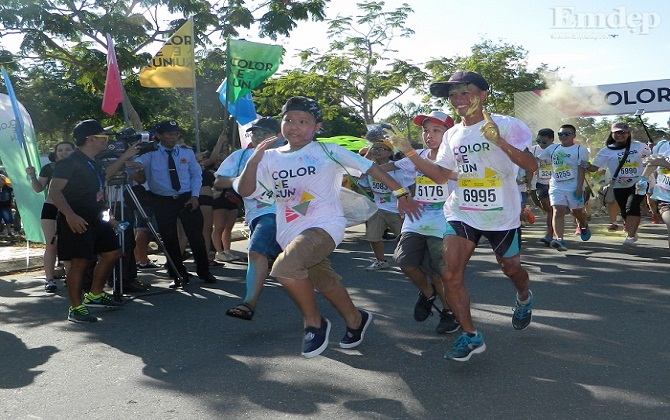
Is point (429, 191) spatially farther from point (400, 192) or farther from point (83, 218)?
point (83, 218)

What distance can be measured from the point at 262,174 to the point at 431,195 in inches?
64.9

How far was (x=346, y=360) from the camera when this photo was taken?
524 centimetres

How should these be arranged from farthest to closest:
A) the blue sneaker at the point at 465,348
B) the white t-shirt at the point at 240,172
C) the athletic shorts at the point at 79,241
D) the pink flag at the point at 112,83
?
1. the pink flag at the point at 112,83
2. the athletic shorts at the point at 79,241
3. the white t-shirt at the point at 240,172
4. the blue sneaker at the point at 465,348

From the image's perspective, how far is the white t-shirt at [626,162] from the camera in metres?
11.7

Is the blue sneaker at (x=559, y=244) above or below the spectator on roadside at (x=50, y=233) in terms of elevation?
below

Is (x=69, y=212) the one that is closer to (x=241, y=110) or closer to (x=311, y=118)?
(x=311, y=118)

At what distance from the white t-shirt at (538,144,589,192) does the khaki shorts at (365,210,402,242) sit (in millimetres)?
3288

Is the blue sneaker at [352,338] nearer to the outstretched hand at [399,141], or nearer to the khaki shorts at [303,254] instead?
the khaki shorts at [303,254]

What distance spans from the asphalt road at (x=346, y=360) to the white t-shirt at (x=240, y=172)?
0.95 m

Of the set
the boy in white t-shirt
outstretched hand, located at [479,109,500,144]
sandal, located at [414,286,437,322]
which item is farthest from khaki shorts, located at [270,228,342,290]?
sandal, located at [414,286,437,322]

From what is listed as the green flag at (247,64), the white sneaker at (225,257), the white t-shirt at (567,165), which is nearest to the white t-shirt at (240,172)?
the white sneaker at (225,257)

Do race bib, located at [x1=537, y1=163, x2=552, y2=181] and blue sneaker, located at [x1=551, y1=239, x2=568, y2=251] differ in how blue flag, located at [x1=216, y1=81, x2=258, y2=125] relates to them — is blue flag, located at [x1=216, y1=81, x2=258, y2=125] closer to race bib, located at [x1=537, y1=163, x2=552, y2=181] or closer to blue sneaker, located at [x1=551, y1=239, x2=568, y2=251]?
race bib, located at [x1=537, y1=163, x2=552, y2=181]

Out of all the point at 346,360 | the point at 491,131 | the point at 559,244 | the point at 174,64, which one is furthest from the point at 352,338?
the point at 174,64

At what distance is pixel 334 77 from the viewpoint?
86.6ft
